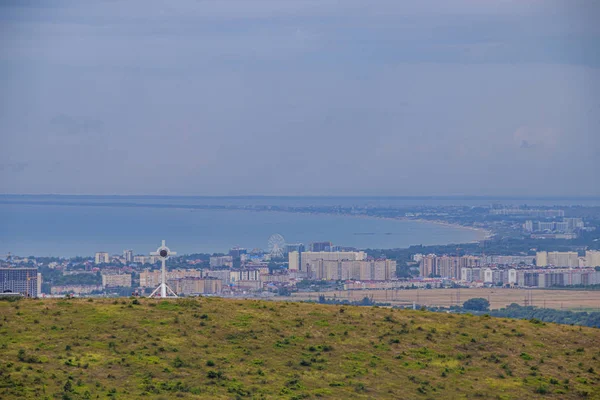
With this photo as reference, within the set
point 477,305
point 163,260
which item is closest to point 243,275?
point 477,305

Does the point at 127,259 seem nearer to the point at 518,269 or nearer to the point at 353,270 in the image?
the point at 353,270

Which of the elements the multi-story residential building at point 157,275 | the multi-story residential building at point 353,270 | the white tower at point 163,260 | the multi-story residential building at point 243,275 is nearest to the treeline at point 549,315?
the multi-story residential building at point 157,275

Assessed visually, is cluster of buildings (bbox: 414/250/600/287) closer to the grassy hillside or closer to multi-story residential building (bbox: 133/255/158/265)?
multi-story residential building (bbox: 133/255/158/265)

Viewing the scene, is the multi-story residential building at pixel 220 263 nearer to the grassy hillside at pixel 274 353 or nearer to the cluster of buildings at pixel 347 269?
the cluster of buildings at pixel 347 269

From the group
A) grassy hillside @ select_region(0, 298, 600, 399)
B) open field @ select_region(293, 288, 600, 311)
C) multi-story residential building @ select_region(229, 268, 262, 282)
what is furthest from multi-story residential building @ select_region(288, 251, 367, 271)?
grassy hillside @ select_region(0, 298, 600, 399)

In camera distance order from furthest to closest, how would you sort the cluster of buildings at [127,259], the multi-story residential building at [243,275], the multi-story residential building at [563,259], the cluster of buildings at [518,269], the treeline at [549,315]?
the multi-story residential building at [563,259] → the cluster of buildings at [127,259] → the multi-story residential building at [243,275] → the cluster of buildings at [518,269] → the treeline at [549,315]

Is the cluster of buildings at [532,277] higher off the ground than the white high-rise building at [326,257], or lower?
lower
